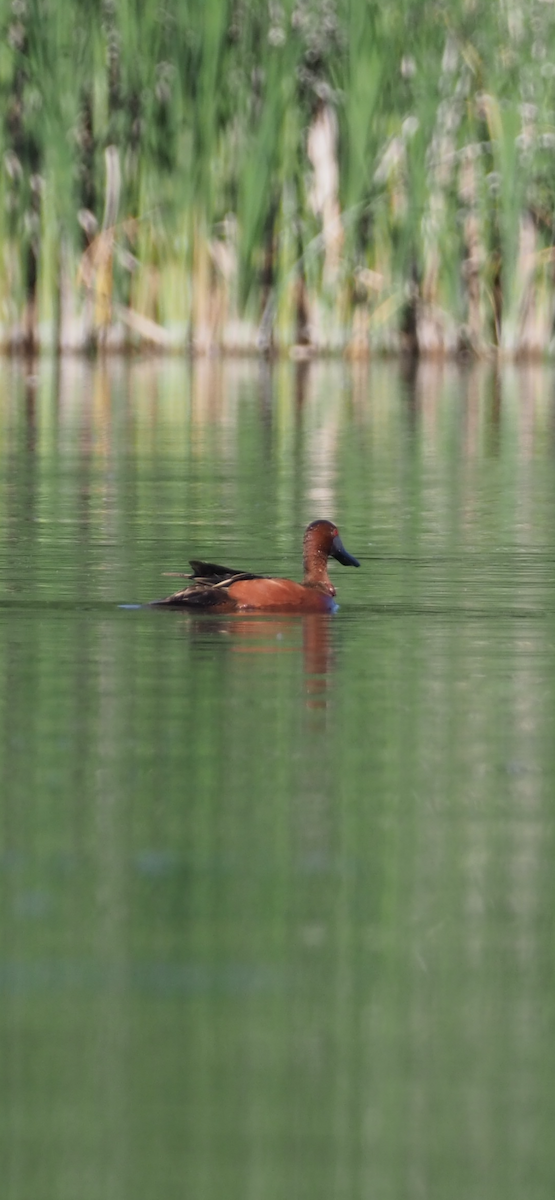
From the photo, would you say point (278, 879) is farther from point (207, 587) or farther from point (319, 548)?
point (319, 548)

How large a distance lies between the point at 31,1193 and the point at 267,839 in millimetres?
1824

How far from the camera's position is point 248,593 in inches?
332

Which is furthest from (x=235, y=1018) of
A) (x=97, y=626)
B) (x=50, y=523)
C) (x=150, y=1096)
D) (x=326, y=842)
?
(x=50, y=523)

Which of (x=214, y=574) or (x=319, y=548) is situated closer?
(x=214, y=574)

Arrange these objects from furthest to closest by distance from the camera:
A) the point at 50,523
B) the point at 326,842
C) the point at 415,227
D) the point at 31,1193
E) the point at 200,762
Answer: the point at 415,227, the point at 50,523, the point at 200,762, the point at 326,842, the point at 31,1193

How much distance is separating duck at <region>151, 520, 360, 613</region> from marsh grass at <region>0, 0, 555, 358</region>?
46.6ft

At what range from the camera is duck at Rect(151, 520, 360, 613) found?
836cm

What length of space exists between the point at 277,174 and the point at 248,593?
15356 mm

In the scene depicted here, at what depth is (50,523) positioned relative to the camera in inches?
454

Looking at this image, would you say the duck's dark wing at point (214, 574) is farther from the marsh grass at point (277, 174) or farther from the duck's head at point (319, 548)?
the marsh grass at point (277, 174)

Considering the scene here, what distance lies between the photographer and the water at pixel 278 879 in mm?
3607

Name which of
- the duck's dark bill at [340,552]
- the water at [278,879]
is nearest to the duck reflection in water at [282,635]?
the water at [278,879]

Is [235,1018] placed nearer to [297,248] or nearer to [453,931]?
[453,931]

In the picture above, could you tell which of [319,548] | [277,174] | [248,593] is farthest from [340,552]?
[277,174]
